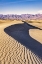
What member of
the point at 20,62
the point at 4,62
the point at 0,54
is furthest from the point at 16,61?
the point at 0,54

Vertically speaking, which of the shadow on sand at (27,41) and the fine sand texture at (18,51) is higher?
the fine sand texture at (18,51)

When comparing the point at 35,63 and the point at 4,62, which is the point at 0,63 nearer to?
the point at 4,62

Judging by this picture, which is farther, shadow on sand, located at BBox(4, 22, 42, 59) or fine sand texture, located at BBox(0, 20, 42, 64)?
shadow on sand, located at BBox(4, 22, 42, 59)

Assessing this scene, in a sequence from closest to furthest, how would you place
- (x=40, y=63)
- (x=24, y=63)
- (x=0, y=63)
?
(x=0, y=63)
(x=24, y=63)
(x=40, y=63)

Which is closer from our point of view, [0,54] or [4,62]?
[4,62]

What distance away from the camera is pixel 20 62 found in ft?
24.8

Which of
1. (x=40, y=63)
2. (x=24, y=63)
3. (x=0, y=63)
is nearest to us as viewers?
(x=0, y=63)

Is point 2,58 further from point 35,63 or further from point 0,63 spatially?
point 35,63

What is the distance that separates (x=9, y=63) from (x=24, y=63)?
33.9 inches

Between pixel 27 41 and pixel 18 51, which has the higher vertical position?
pixel 18 51

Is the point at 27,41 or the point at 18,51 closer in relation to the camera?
the point at 18,51

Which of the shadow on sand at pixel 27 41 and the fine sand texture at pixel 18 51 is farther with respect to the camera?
the shadow on sand at pixel 27 41

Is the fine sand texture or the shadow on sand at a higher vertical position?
the fine sand texture

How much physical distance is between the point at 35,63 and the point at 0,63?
2.07 meters
